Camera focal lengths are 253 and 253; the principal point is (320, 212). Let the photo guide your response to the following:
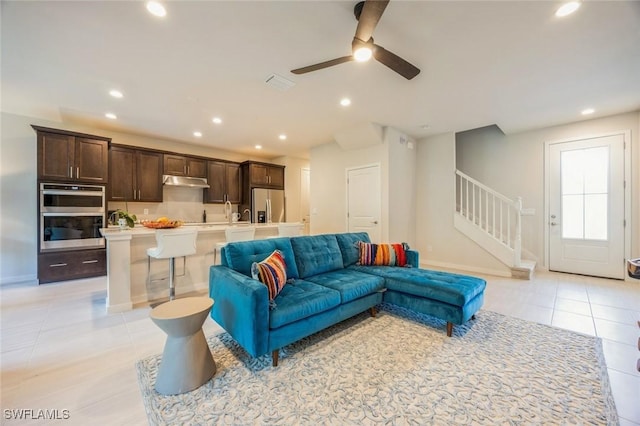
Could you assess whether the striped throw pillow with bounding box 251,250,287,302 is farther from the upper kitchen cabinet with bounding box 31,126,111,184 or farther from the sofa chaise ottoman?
the upper kitchen cabinet with bounding box 31,126,111,184

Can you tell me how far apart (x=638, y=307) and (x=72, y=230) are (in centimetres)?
815

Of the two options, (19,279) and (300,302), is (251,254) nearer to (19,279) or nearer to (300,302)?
(300,302)

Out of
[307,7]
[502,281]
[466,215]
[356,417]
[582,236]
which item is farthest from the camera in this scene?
[466,215]

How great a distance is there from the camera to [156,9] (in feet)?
6.54

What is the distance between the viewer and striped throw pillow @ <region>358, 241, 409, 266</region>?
3304 mm

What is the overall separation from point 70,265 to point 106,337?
283 cm

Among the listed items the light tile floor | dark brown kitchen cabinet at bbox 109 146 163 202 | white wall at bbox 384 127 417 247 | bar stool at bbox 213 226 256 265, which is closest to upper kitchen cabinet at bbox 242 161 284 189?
dark brown kitchen cabinet at bbox 109 146 163 202

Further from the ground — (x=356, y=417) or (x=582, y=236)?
(x=582, y=236)

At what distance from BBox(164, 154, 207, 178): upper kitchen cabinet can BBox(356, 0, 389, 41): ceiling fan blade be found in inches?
202

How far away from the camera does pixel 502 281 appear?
4199 millimetres

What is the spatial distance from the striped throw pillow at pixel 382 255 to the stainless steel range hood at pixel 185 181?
4323 mm

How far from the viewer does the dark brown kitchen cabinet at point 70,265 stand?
4.04 metres

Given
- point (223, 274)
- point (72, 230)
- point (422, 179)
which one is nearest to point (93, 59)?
point (223, 274)

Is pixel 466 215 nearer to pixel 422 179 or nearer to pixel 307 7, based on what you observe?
pixel 422 179
